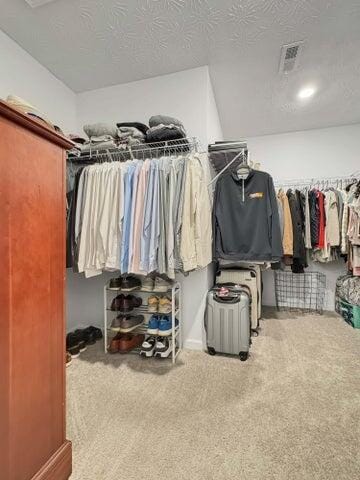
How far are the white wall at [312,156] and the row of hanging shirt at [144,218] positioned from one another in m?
2.15

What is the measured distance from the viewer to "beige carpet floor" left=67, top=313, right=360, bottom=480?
39.7 inches

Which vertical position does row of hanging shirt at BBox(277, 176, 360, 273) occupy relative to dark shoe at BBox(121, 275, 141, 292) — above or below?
above

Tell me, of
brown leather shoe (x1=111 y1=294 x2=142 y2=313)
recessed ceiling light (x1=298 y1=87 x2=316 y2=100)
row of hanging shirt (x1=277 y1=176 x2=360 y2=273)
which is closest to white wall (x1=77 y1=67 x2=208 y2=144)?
recessed ceiling light (x1=298 y1=87 x2=316 y2=100)

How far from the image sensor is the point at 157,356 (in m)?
1.87

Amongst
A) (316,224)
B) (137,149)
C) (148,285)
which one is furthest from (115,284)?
(316,224)

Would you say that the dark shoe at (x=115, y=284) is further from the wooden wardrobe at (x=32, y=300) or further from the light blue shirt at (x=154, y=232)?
the wooden wardrobe at (x=32, y=300)

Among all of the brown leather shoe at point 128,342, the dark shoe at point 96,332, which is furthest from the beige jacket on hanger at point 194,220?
the dark shoe at point 96,332

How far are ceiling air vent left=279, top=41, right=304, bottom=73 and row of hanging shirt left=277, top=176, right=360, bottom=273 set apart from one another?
1.22 m

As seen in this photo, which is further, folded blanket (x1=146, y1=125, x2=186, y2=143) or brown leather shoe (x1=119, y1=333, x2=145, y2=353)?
brown leather shoe (x1=119, y1=333, x2=145, y2=353)

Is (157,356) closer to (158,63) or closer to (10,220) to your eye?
(10,220)

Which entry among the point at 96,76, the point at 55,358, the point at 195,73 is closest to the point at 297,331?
the point at 55,358

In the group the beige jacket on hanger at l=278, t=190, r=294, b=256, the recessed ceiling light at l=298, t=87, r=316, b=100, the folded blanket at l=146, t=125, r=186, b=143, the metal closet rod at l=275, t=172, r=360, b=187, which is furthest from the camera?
the metal closet rod at l=275, t=172, r=360, b=187

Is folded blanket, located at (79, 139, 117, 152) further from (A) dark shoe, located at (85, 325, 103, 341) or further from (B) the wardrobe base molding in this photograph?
(B) the wardrobe base molding

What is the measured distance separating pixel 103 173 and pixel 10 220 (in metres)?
1.08
